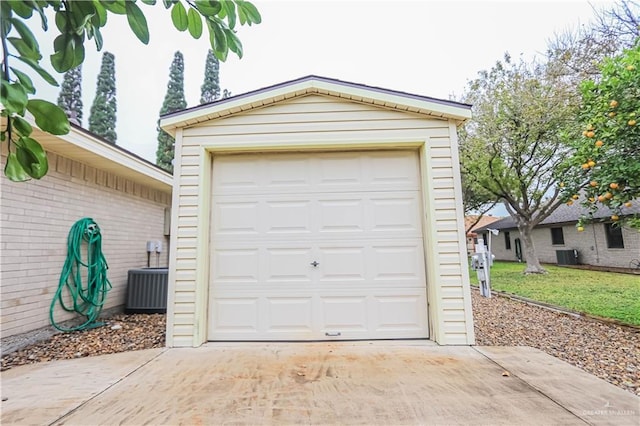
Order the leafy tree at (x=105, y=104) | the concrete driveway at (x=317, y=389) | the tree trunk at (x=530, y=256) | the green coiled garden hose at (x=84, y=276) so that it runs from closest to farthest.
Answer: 1. the concrete driveway at (x=317, y=389)
2. the green coiled garden hose at (x=84, y=276)
3. the tree trunk at (x=530, y=256)
4. the leafy tree at (x=105, y=104)

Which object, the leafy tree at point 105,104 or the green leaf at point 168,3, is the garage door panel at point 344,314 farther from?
the leafy tree at point 105,104

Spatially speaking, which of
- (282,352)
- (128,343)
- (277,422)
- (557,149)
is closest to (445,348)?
(282,352)

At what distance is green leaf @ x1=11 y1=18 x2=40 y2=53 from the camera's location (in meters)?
0.70

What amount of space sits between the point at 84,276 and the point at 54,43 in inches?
215

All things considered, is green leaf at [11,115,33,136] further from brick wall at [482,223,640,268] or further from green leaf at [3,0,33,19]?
brick wall at [482,223,640,268]

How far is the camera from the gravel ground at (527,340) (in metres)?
3.19

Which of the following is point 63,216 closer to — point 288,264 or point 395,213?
point 288,264

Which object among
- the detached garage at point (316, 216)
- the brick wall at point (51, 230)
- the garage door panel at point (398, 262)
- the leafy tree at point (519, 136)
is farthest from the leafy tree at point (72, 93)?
the garage door panel at point (398, 262)

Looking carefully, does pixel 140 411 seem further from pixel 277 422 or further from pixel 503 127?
pixel 503 127

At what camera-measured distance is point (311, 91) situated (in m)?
3.85

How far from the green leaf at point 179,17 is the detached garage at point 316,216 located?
2859 mm

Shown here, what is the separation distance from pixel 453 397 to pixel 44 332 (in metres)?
5.20

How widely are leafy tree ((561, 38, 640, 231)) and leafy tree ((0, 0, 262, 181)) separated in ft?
15.8

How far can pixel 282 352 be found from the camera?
3.28m
